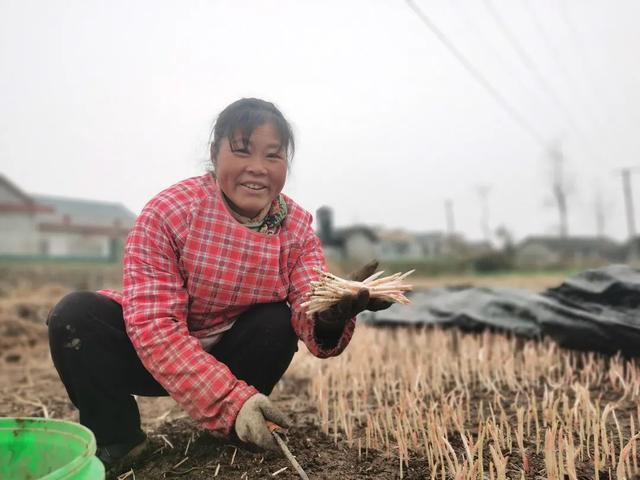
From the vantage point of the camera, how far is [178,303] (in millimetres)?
1690

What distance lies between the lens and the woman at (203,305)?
1606mm

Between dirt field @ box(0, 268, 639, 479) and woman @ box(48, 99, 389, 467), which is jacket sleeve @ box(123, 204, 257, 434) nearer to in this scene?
woman @ box(48, 99, 389, 467)

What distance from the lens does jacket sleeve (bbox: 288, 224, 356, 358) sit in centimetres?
180

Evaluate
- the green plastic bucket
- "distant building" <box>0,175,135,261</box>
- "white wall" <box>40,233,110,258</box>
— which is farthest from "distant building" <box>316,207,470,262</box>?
the green plastic bucket

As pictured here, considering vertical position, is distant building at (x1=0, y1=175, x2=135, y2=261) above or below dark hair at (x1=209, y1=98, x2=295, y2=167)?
above

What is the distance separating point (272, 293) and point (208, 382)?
458 mm

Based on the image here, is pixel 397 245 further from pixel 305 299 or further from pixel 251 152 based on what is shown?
pixel 251 152

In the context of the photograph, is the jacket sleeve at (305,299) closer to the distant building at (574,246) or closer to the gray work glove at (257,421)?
the gray work glove at (257,421)

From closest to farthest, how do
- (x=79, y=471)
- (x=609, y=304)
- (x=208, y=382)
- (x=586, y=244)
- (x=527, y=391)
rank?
(x=79, y=471)
(x=208, y=382)
(x=527, y=391)
(x=609, y=304)
(x=586, y=244)

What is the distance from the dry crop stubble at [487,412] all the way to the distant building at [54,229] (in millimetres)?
14615

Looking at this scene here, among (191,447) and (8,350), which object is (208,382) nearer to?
(191,447)

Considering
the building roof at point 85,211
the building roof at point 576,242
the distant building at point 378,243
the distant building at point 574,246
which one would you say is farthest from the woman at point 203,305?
the building roof at point 576,242

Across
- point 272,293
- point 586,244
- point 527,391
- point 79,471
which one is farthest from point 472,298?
point 586,244

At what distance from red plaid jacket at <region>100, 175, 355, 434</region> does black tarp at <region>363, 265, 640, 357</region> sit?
1.91m
